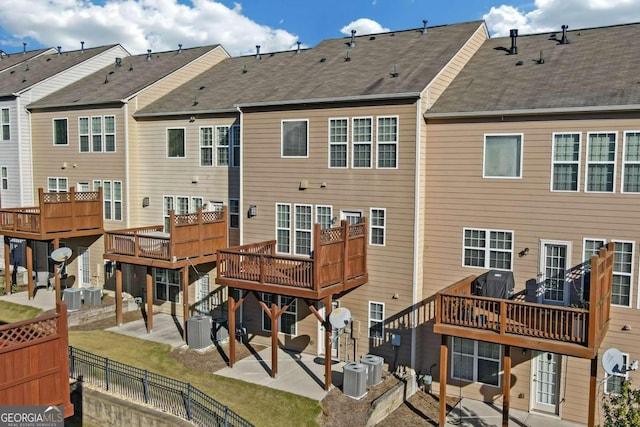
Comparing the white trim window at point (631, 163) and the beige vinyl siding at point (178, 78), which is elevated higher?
the beige vinyl siding at point (178, 78)

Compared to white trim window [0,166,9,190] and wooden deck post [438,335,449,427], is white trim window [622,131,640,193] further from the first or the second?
white trim window [0,166,9,190]

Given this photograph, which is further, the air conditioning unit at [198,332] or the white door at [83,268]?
the white door at [83,268]

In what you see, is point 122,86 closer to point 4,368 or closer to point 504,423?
point 4,368

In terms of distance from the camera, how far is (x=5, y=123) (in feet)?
91.2

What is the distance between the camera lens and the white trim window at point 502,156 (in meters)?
15.6

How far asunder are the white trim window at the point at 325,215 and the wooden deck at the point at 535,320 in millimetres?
5207

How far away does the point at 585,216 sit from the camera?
48.3ft

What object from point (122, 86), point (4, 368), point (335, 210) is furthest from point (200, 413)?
point (122, 86)

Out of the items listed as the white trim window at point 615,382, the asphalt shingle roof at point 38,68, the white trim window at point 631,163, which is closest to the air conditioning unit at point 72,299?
the asphalt shingle roof at point 38,68

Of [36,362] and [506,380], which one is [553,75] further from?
[36,362]

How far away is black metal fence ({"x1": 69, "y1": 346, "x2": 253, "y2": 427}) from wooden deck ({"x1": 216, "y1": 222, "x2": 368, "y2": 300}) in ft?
11.7

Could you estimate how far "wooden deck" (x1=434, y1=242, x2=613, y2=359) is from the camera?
12.3 meters

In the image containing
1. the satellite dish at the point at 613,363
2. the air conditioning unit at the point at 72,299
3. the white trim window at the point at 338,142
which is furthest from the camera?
the air conditioning unit at the point at 72,299

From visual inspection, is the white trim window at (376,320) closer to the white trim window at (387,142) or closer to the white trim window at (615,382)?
the white trim window at (387,142)
